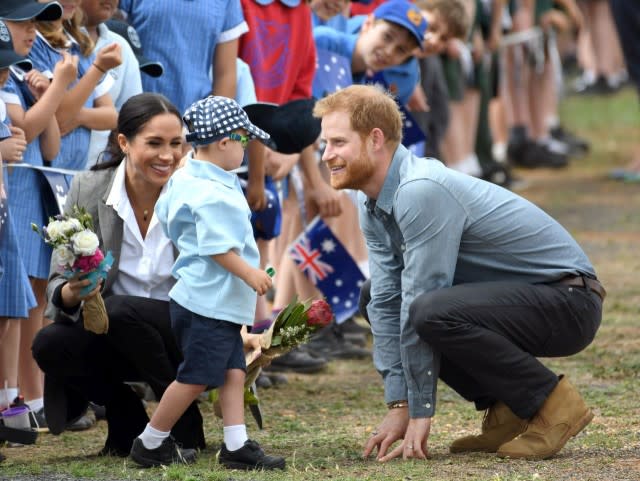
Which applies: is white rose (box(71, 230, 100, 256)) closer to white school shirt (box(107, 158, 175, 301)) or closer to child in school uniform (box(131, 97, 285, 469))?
child in school uniform (box(131, 97, 285, 469))

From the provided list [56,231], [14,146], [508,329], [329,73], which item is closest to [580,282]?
[508,329]

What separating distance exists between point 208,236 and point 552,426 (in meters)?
1.33

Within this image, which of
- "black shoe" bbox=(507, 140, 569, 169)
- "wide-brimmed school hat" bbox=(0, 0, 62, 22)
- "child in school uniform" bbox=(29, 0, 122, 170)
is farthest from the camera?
"black shoe" bbox=(507, 140, 569, 169)

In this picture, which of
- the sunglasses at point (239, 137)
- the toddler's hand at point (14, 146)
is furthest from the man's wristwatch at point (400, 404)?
the toddler's hand at point (14, 146)

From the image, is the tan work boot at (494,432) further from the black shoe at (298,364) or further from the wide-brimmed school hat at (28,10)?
the wide-brimmed school hat at (28,10)

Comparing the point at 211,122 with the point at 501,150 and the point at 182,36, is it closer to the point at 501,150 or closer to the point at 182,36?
the point at 182,36

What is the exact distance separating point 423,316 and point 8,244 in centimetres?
162

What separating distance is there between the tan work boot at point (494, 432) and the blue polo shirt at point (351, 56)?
235 centimetres

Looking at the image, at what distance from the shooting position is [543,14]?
45.5 feet

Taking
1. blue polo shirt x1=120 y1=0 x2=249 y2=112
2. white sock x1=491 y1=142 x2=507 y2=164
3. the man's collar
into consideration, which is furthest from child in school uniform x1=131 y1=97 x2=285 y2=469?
white sock x1=491 y1=142 x2=507 y2=164

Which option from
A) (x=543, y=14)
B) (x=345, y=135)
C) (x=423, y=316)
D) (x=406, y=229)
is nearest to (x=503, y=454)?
(x=423, y=316)

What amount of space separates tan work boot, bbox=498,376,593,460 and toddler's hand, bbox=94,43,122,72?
2157 mm

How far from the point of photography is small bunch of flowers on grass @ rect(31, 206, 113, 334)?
14.7 feet

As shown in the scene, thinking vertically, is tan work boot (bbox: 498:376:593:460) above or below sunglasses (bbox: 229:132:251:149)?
below
